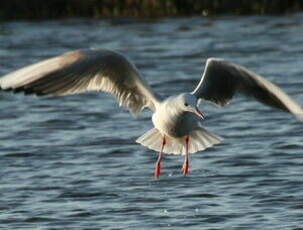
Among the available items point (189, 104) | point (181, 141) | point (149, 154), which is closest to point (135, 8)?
point (149, 154)

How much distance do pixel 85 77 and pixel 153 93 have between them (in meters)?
0.58

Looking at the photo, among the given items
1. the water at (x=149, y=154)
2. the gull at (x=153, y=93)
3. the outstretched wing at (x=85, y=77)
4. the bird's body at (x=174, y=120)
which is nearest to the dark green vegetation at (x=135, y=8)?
the water at (x=149, y=154)

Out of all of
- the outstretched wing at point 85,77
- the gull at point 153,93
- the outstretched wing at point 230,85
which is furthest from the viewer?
the outstretched wing at point 230,85

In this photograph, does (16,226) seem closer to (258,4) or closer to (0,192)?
(0,192)

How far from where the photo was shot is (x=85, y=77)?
8.75 m

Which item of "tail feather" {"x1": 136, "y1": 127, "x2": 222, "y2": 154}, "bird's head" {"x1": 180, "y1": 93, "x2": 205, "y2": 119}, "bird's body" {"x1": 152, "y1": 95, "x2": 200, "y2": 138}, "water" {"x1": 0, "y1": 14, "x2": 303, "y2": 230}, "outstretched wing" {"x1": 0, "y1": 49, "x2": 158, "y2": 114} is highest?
"outstretched wing" {"x1": 0, "y1": 49, "x2": 158, "y2": 114}

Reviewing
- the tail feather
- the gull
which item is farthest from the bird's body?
the tail feather

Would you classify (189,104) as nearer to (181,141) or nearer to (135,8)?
(181,141)

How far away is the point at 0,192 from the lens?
1045 centimetres

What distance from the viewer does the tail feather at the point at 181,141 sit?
876 centimetres

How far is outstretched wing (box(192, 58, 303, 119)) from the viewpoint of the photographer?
8512 mm

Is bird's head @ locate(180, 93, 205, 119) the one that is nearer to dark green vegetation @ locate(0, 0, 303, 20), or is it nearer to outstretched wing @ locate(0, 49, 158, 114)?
outstretched wing @ locate(0, 49, 158, 114)

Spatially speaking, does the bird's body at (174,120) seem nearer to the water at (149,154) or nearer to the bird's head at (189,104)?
the bird's head at (189,104)

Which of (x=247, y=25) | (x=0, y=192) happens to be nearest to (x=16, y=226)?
(x=0, y=192)
